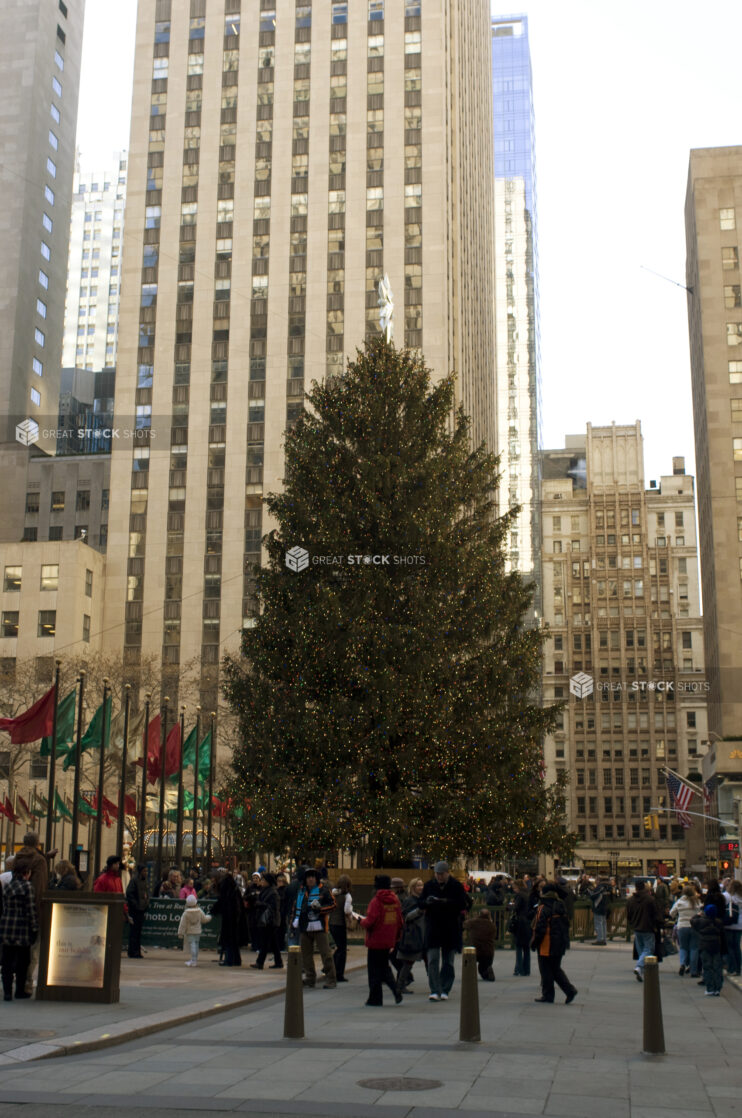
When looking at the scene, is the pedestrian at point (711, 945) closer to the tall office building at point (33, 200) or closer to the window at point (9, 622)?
the window at point (9, 622)

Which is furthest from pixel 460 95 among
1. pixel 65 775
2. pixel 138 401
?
pixel 65 775

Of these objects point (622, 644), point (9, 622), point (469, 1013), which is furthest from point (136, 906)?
point (622, 644)

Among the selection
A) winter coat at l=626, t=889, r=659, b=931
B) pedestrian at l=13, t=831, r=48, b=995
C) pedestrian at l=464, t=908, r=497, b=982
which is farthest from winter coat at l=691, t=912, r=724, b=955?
pedestrian at l=13, t=831, r=48, b=995

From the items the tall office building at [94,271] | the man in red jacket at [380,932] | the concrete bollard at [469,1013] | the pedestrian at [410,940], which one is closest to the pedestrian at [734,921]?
the pedestrian at [410,940]

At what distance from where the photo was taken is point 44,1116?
27.7 ft

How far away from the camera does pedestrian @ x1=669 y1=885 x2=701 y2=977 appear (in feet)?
70.5

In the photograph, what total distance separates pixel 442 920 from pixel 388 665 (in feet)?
43.9

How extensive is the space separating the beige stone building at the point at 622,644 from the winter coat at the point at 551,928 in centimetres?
11471

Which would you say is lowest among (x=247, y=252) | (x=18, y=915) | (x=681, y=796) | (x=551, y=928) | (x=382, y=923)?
(x=551, y=928)

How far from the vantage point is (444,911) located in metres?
16.5

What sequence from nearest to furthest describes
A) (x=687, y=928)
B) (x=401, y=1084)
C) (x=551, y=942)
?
(x=401, y=1084) → (x=551, y=942) → (x=687, y=928)

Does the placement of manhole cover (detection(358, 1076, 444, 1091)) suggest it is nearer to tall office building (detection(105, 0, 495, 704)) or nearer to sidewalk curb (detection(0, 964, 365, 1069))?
sidewalk curb (detection(0, 964, 365, 1069))

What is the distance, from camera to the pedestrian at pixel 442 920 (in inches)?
648

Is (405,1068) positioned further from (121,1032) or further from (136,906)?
(136,906)
